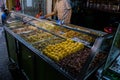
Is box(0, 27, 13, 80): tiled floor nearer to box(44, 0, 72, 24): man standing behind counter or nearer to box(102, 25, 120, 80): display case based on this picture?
box(44, 0, 72, 24): man standing behind counter

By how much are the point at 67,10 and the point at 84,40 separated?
208cm

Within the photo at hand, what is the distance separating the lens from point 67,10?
4.67m

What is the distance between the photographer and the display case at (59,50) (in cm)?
182

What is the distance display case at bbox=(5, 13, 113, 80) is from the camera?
182 cm

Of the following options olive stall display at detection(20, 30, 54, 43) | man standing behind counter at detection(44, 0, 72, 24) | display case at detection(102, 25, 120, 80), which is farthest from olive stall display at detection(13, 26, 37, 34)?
display case at detection(102, 25, 120, 80)

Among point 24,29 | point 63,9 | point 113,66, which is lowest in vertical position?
point 113,66

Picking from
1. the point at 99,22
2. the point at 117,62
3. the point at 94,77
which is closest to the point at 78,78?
the point at 94,77

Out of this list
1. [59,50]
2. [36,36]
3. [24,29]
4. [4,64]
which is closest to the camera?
[59,50]

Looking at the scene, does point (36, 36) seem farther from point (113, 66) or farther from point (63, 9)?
point (113, 66)

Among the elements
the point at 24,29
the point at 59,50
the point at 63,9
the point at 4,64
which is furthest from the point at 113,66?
the point at 4,64

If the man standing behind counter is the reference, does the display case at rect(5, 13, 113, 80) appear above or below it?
below

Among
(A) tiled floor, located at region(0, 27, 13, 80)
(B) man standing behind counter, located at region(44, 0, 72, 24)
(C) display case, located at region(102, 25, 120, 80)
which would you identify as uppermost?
(B) man standing behind counter, located at region(44, 0, 72, 24)

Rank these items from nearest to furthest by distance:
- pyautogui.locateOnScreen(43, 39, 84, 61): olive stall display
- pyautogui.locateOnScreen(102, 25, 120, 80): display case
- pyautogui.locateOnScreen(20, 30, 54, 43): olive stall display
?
pyautogui.locateOnScreen(102, 25, 120, 80): display case → pyautogui.locateOnScreen(43, 39, 84, 61): olive stall display → pyautogui.locateOnScreen(20, 30, 54, 43): olive stall display

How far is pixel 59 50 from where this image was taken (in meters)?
2.50
